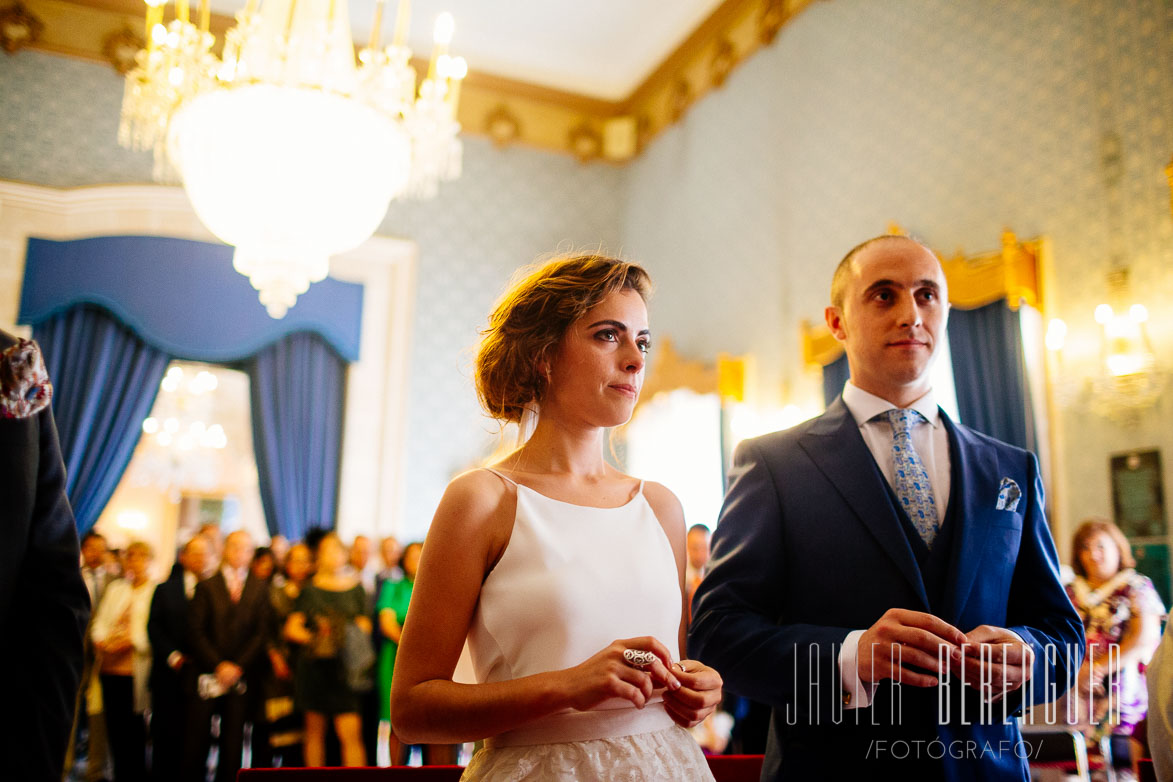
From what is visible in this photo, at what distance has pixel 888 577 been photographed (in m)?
1.58

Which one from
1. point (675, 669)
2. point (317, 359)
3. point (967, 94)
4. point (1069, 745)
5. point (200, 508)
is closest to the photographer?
point (675, 669)

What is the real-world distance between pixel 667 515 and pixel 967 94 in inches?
188

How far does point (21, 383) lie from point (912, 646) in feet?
4.50

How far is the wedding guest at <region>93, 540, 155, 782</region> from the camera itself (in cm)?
559

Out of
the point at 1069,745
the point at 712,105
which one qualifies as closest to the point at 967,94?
the point at 712,105

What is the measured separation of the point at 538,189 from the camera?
9.56 meters

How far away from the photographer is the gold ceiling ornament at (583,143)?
9.72m

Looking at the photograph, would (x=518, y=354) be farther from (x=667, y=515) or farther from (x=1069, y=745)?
(x=1069, y=745)

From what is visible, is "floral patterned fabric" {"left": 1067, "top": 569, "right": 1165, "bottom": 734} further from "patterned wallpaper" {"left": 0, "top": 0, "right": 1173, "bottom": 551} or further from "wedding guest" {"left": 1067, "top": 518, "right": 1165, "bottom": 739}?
"patterned wallpaper" {"left": 0, "top": 0, "right": 1173, "bottom": 551}

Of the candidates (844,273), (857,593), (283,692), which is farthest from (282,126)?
(857,593)

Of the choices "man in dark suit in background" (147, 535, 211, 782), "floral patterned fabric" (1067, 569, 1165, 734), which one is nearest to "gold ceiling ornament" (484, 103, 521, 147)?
"man in dark suit in background" (147, 535, 211, 782)

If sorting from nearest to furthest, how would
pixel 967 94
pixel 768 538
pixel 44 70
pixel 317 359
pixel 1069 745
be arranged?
pixel 768 538
pixel 1069 745
pixel 967 94
pixel 44 70
pixel 317 359

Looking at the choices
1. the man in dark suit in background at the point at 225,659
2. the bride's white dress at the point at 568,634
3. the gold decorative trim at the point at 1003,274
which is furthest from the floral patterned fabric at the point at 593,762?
the man in dark suit in background at the point at 225,659

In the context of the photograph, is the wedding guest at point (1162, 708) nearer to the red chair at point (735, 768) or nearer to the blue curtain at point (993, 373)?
the red chair at point (735, 768)
